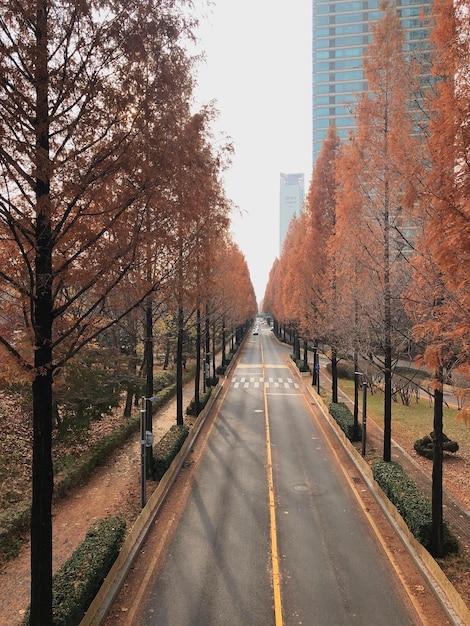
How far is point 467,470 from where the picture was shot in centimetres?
1334

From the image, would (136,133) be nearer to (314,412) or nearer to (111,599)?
(111,599)

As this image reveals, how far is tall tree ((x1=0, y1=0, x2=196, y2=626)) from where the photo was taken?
15.6 ft

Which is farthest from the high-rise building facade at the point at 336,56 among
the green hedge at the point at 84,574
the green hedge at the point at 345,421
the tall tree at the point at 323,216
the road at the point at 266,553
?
the green hedge at the point at 84,574

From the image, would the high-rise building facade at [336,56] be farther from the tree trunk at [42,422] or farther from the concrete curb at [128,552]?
the tree trunk at [42,422]

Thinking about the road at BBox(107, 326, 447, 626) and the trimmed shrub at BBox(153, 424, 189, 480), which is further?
the trimmed shrub at BBox(153, 424, 189, 480)

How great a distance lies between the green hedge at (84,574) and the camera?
5.88 m

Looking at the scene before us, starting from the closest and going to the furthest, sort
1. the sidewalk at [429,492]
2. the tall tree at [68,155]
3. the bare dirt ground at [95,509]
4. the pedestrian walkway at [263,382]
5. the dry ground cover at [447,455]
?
the tall tree at [68,155], the bare dirt ground at [95,509], the dry ground cover at [447,455], the sidewalk at [429,492], the pedestrian walkway at [263,382]

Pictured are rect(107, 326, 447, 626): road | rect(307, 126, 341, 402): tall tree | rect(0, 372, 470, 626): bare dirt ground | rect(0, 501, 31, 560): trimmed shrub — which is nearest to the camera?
rect(107, 326, 447, 626): road

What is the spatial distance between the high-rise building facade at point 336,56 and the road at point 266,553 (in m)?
83.2

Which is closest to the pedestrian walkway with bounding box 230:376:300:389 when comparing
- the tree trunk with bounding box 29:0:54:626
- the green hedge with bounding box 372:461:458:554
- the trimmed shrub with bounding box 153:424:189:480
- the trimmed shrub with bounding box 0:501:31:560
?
the trimmed shrub with bounding box 153:424:189:480

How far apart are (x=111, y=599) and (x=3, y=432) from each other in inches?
374

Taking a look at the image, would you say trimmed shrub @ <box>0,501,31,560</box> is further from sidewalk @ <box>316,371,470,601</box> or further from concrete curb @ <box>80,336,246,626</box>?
sidewalk @ <box>316,371,470,601</box>

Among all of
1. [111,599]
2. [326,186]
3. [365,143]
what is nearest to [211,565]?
[111,599]

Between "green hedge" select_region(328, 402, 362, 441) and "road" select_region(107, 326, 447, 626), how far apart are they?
1.12m
